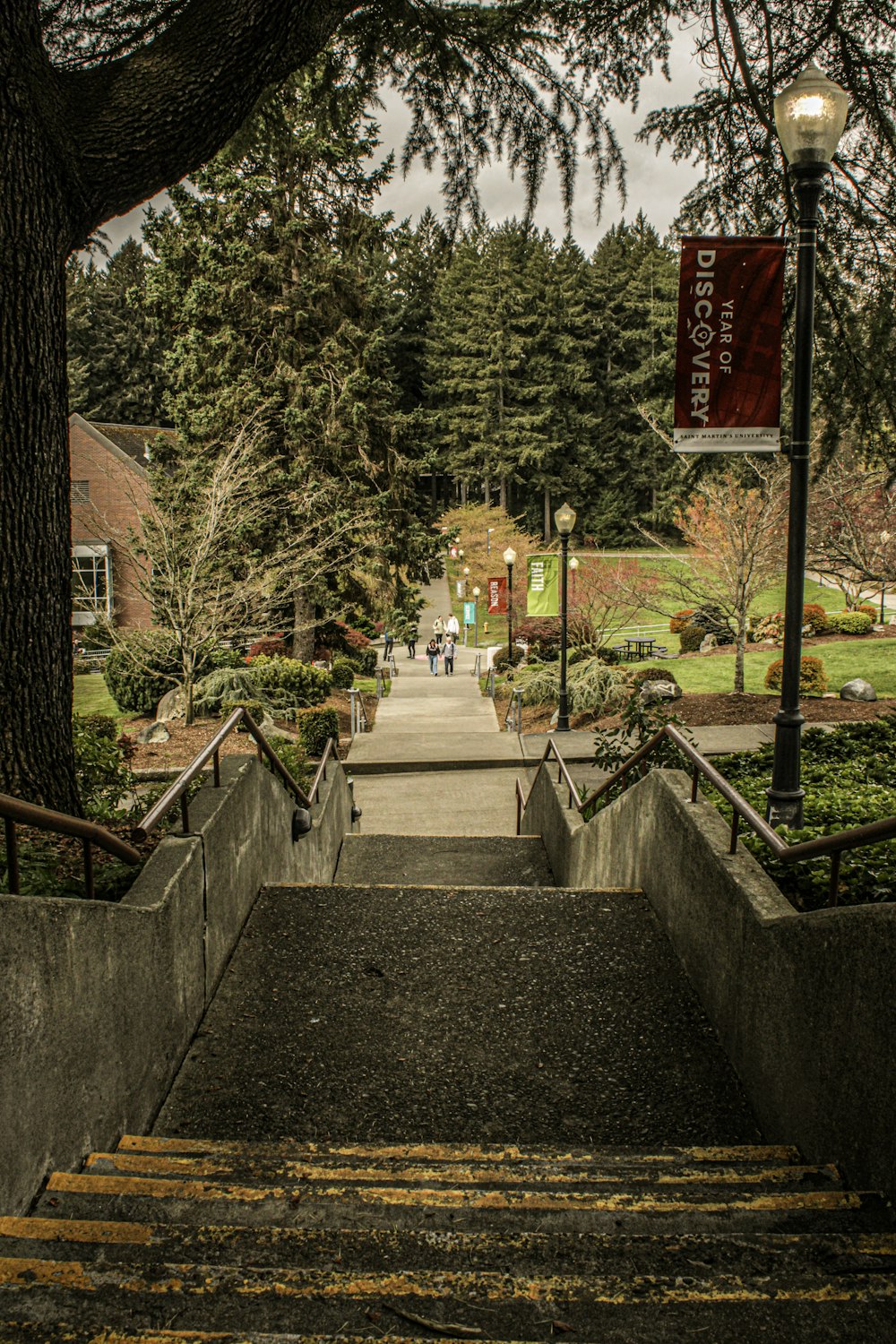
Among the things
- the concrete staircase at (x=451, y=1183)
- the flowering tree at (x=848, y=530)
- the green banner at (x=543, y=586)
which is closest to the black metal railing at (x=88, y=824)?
the concrete staircase at (x=451, y=1183)

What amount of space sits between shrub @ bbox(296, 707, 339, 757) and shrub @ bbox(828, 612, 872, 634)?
23.8m

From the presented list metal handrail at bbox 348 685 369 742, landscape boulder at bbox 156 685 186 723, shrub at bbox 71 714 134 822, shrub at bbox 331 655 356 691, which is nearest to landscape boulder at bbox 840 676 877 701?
metal handrail at bbox 348 685 369 742

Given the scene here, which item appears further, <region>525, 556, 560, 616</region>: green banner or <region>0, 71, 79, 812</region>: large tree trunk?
<region>525, 556, 560, 616</region>: green banner

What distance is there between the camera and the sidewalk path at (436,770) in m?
16.0

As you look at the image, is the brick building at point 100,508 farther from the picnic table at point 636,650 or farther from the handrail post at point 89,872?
the handrail post at point 89,872

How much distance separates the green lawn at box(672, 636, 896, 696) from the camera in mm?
25766

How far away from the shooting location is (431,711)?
28.4 m

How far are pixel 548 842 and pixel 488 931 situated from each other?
5.17 metres

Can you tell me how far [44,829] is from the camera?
3396 millimetres

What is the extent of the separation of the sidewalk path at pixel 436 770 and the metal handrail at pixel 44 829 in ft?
35.2

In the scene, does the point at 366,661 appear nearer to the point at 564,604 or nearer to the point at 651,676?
the point at 651,676

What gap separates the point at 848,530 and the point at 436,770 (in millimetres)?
9881

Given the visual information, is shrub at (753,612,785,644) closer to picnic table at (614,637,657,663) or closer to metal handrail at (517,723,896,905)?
picnic table at (614,637,657,663)

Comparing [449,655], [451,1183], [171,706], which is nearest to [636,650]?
[449,655]
